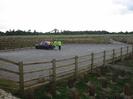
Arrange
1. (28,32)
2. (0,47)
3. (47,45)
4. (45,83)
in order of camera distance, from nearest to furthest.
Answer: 1. (45,83)
2. (0,47)
3. (47,45)
4. (28,32)

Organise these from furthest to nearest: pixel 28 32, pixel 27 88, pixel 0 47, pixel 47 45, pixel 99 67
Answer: pixel 28 32
pixel 47 45
pixel 0 47
pixel 99 67
pixel 27 88

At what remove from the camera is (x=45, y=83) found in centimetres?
1224

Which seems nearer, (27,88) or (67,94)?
(27,88)

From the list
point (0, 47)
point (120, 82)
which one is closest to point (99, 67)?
point (120, 82)

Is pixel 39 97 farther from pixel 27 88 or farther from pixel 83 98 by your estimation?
pixel 83 98

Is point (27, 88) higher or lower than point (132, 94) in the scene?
higher

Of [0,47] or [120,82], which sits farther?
[0,47]

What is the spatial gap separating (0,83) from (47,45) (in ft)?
107

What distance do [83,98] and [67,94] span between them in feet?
2.37

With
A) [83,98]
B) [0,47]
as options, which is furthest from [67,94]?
[0,47]

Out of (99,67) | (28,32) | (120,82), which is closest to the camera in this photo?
(120,82)

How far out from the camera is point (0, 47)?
40156 mm

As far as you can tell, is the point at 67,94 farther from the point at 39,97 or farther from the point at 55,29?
the point at 55,29

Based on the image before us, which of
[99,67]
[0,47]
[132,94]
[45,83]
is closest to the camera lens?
[45,83]
